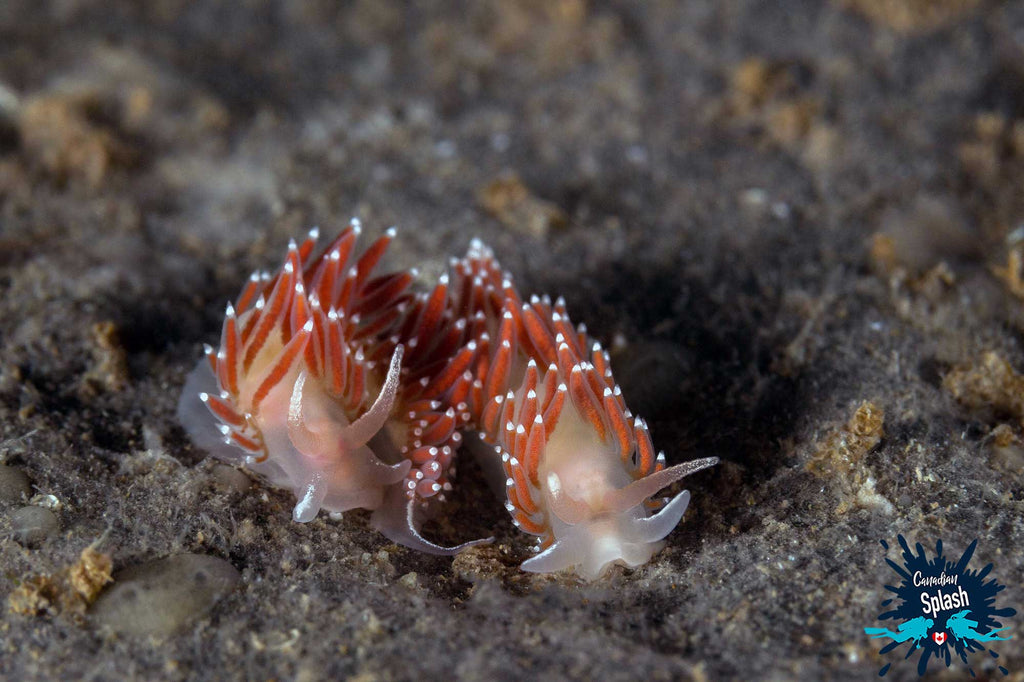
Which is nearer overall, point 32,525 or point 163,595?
point 163,595

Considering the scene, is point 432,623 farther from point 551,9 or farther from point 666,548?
point 551,9

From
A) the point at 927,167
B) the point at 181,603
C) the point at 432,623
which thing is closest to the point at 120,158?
the point at 181,603

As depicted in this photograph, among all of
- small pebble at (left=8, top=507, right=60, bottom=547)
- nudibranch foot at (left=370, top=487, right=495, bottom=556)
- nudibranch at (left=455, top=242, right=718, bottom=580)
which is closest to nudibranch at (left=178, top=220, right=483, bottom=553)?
nudibranch foot at (left=370, top=487, right=495, bottom=556)

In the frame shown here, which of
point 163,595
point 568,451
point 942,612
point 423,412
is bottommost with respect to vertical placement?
point 163,595

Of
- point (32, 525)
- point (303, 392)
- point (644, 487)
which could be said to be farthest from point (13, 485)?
point (644, 487)

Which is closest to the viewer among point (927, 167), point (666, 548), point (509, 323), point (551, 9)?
point (666, 548)

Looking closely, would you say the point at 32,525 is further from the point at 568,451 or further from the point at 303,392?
the point at 568,451

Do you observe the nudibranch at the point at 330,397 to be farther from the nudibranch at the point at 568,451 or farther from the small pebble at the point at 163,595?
the small pebble at the point at 163,595
